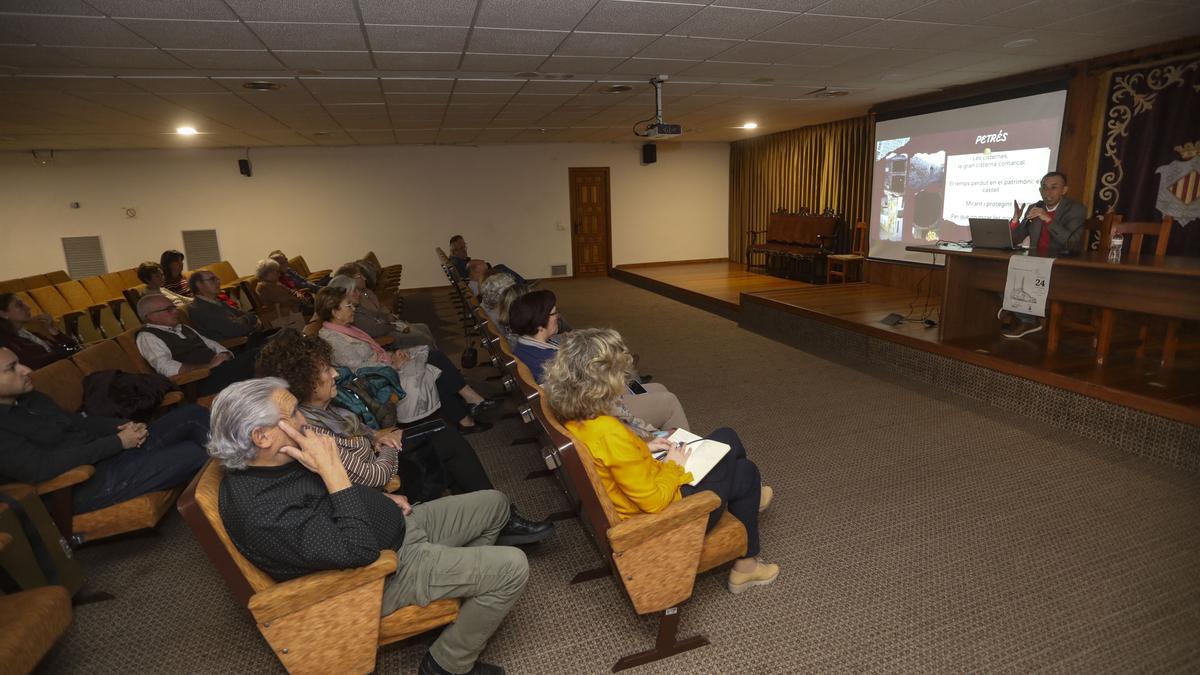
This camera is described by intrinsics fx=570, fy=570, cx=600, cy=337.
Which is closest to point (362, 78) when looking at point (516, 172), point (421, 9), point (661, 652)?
point (421, 9)

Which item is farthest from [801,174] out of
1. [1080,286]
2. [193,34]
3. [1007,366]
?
[193,34]

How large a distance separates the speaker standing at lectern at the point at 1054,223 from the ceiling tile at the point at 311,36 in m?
5.04

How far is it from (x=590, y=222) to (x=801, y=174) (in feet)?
13.4

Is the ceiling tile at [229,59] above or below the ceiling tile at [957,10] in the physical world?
below

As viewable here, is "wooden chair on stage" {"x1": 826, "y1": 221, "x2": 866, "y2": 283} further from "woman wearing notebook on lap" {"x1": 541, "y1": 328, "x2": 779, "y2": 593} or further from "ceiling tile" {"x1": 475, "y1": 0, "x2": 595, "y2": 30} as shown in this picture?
"woman wearing notebook on lap" {"x1": 541, "y1": 328, "x2": 779, "y2": 593}

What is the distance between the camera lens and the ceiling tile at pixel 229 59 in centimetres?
375

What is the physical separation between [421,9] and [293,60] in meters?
1.51

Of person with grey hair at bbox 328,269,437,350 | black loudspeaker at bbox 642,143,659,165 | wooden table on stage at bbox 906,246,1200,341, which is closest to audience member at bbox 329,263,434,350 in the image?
person with grey hair at bbox 328,269,437,350

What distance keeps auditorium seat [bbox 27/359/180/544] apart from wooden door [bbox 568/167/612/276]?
915cm

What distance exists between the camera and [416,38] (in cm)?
370

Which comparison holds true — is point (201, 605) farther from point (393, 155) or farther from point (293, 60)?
point (393, 155)

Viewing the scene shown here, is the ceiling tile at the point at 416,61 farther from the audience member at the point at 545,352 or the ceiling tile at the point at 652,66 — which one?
the audience member at the point at 545,352

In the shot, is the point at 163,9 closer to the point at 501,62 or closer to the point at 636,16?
the point at 501,62

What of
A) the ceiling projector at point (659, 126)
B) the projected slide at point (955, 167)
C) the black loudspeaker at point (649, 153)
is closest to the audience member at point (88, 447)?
the ceiling projector at point (659, 126)
